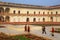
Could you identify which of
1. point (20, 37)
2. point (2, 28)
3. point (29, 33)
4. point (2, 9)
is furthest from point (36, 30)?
point (2, 9)

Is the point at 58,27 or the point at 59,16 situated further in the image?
the point at 59,16

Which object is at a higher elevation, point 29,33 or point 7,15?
point 7,15

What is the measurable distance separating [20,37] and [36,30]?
633mm

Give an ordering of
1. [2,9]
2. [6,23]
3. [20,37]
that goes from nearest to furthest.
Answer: [20,37]
[6,23]
[2,9]

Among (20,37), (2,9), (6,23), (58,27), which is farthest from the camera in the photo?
(2,9)

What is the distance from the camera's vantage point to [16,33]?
204 inches

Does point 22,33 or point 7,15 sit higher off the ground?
point 7,15

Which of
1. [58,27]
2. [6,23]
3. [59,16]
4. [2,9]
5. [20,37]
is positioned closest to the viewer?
[20,37]

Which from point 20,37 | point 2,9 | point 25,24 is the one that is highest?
point 2,9

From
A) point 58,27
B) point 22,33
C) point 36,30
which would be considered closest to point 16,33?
point 22,33

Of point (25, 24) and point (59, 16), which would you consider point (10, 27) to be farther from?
point (59, 16)

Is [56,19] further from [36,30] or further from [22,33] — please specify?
[22,33]

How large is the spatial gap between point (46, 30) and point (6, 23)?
122cm

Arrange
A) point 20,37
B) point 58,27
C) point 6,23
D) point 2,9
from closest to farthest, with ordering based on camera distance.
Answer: point 20,37 < point 6,23 < point 58,27 < point 2,9
